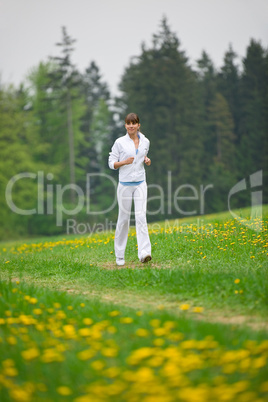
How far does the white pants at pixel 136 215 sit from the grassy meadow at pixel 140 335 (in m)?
0.61

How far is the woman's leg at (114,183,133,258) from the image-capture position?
7.22 m

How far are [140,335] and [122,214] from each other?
384 centimetres

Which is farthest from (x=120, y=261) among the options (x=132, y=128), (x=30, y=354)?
(x=30, y=354)

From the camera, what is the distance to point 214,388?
2.71 m

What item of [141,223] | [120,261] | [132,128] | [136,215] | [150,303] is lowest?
[150,303]

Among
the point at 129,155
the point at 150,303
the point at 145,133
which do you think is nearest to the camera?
the point at 150,303

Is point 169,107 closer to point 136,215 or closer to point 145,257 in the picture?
point 136,215

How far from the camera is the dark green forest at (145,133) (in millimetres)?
34406

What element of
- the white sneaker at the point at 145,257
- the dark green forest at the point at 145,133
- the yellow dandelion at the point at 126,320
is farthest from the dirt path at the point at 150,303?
the dark green forest at the point at 145,133

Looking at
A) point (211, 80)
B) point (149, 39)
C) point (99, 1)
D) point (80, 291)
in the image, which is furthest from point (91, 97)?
point (80, 291)

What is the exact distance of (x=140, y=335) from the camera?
11.7ft

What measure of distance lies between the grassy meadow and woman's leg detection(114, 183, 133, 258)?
56 centimetres

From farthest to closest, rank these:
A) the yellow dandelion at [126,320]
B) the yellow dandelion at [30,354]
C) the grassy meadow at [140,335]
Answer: the yellow dandelion at [126,320]
the yellow dandelion at [30,354]
the grassy meadow at [140,335]

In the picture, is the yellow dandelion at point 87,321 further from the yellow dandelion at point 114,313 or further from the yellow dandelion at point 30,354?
the yellow dandelion at point 30,354
